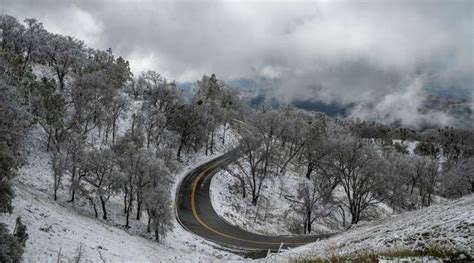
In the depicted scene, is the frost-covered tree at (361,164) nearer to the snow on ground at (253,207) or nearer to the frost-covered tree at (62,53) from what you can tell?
the snow on ground at (253,207)

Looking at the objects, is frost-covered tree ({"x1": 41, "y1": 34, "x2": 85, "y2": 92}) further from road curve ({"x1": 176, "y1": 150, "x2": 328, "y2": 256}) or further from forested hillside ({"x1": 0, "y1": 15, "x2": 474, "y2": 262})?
road curve ({"x1": 176, "y1": 150, "x2": 328, "y2": 256})

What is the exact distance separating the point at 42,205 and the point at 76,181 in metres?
7.51

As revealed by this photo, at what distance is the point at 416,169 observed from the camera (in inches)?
2963

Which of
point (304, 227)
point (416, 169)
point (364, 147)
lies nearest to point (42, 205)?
point (304, 227)

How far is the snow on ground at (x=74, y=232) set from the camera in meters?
22.5

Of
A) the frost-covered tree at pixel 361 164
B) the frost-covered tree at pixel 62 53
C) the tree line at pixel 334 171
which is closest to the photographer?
the frost-covered tree at pixel 361 164

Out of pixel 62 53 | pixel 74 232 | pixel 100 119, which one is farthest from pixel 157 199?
pixel 62 53

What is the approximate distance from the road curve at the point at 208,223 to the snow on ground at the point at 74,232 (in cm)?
274

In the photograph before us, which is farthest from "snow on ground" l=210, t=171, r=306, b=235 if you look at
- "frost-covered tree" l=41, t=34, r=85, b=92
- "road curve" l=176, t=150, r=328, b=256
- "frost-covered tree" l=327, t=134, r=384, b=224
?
"frost-covered tree" l=41, t=34, r=85, b=92

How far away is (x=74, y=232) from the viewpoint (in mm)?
26734

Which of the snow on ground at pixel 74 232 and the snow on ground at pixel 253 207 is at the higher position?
the snow on ground at pixel 253 207

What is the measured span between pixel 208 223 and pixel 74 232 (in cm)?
2478

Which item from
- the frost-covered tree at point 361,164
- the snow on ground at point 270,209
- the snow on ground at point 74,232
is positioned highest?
the frost-covered tree at point 361,164

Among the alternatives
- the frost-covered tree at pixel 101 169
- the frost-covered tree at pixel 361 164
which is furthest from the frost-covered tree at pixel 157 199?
the frost-covered tree at pixel 361 164
